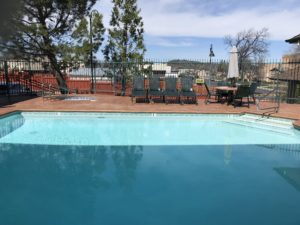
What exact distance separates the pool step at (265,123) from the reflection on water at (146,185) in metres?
1.79

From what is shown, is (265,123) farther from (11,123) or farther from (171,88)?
(11,123)

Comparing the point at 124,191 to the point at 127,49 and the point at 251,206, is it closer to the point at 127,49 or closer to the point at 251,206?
the point at 251,206

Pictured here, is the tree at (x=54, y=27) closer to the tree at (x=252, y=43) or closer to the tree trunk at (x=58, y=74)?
the tree trunk at (x=58, y=74)

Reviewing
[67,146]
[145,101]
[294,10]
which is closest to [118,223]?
[67,146]

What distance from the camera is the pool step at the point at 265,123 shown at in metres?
7.05

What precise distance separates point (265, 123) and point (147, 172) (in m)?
4.67

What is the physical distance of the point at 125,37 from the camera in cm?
1183


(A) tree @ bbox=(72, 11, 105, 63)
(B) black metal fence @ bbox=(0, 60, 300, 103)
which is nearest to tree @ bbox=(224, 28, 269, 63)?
(B) black metal fence @ bbox=(0, 60, 300, 103)

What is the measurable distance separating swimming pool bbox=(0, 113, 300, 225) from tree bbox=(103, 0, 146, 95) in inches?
192

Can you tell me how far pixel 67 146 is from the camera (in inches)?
218

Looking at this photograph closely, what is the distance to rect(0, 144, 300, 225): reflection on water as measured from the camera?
3.07 metres

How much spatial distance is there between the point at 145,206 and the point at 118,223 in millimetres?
484

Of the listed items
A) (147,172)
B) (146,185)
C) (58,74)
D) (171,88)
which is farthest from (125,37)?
(146,185)

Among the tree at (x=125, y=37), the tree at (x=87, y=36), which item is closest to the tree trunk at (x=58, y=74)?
the tree at (x=87, y=36)
